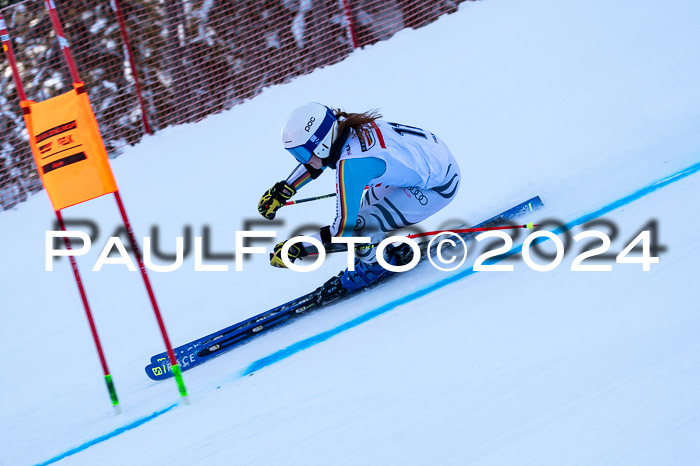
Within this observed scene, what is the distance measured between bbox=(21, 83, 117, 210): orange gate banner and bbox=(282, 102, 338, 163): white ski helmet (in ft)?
2.94

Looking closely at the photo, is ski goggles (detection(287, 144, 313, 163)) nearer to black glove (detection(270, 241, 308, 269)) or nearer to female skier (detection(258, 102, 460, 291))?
female skier (detection(258, 102, 460, 291))

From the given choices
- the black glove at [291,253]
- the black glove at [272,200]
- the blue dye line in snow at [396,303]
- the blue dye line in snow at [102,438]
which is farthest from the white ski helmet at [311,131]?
the blue dye line in snow at [102,438]

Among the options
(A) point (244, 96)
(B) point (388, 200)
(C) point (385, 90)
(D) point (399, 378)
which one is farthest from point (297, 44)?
(D) point (399, 378)

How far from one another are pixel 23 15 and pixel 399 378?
264 inches

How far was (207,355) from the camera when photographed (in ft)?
12.8

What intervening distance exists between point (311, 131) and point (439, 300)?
42.7 inches

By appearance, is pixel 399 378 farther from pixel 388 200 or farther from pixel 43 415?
pixel 43 415

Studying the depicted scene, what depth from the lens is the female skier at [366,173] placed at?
3.42 m

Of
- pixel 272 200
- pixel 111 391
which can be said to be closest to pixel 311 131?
pixel 272 200

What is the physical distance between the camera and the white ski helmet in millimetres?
3416

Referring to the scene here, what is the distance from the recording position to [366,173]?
3414mm

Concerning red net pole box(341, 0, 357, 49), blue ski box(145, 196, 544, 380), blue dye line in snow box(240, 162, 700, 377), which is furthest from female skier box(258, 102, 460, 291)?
red net pole box(341, 0, 357, 49)

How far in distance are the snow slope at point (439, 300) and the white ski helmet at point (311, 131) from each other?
3.10 ft

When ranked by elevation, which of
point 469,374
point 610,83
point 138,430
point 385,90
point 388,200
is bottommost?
point 469,374
